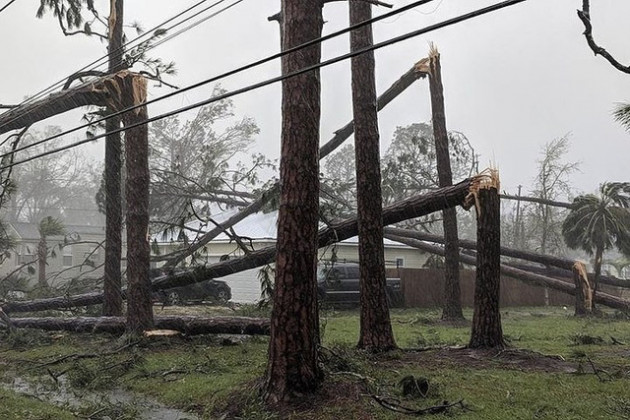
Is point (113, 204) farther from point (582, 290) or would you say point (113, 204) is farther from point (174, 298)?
point (582, 290)

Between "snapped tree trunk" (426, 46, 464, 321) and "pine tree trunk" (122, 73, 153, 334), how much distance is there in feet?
22.7

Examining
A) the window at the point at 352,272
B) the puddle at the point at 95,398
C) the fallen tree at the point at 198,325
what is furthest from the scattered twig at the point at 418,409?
the window at the point at 352,272

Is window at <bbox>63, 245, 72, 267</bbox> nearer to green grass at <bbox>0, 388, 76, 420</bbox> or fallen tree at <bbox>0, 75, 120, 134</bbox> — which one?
fallen tree at <bbox>0, 75, 120, 134</bbox>

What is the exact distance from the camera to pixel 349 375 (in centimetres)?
615

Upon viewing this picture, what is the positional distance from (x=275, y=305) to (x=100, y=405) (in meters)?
2.10

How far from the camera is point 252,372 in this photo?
725cm

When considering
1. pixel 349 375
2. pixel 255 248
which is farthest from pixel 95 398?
pixel 255 248

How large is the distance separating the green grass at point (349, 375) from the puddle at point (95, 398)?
0.14 m

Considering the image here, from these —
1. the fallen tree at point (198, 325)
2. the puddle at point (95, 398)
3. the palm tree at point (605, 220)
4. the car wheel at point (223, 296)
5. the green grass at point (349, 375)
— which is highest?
the palm tree at point (605, 220)

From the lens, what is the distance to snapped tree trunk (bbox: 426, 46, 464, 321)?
1411cm

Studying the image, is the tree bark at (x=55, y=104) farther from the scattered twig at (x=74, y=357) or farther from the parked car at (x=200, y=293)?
the parked car at (x=200, y=293)

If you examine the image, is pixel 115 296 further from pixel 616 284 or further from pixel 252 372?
pixel 616 284

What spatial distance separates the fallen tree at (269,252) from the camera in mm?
9586

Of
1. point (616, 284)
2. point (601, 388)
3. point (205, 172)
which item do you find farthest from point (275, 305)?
point (205, 172)
